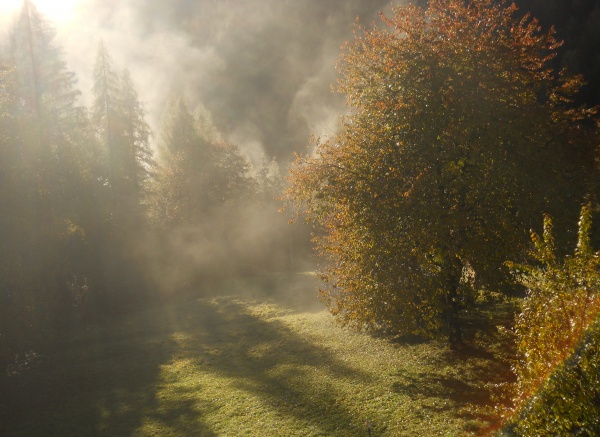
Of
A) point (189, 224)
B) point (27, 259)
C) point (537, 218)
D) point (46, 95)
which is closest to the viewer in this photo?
point (537, 218)

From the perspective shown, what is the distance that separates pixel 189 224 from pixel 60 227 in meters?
22.9

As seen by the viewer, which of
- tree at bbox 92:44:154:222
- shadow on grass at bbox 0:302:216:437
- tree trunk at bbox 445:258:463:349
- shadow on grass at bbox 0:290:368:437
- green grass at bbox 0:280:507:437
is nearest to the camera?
green grass at bbox 0:280:507:437

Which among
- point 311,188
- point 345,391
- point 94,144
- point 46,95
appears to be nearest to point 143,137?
point 94,144

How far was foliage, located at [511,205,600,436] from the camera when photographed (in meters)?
6.97

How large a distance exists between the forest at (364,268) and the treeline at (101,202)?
24 centimetres

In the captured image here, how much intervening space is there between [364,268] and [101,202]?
2983cm

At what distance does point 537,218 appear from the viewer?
14.7 meters

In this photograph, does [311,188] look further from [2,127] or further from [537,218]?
[2,127]

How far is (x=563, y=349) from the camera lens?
306 inches

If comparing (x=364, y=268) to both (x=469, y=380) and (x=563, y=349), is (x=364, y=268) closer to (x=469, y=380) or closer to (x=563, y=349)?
(x=469, y=380)

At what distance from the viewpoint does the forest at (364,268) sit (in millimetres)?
13328

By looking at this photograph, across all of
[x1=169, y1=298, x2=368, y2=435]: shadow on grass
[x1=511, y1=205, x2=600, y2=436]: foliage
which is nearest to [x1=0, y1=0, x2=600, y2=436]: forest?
[x1=511, y1=205, x2=600, y2=436]: foliage

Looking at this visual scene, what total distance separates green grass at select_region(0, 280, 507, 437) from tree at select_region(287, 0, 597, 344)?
2477mm

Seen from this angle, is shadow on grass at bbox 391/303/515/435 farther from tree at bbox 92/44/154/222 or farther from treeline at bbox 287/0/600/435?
tree at bbox 92/44/154/222
